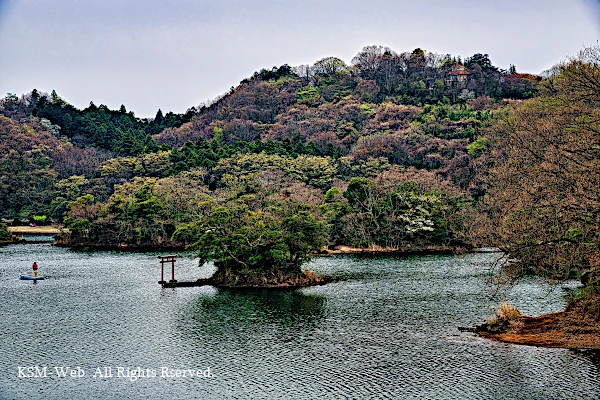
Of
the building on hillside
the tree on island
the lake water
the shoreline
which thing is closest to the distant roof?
the building on hillside

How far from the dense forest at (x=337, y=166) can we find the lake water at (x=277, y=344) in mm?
3091

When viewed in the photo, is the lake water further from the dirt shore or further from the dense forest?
the dense forest

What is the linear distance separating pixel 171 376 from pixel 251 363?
2.47 metres

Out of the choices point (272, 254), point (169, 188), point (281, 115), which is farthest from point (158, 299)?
point (281, 115)

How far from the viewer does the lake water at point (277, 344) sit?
52.9ft

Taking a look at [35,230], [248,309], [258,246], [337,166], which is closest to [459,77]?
[337,166]

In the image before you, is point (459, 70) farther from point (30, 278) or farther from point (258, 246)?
point (30, 278)

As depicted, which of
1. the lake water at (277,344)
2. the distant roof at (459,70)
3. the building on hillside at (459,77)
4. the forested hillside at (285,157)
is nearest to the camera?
the lake water at (277,344)

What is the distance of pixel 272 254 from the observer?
3062 centimetres

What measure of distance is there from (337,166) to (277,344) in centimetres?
4891

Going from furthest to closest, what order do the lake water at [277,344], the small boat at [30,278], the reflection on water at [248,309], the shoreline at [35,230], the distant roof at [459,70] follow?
the distant roof at [459,70]
the shoreline at [35,230]
the small boat at [30,278]
the reflection on water at [248,309]
the lake water at [277,344]

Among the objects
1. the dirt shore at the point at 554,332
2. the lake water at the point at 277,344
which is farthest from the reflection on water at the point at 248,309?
the dirt shore at the point at 554,332

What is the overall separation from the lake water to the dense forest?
3.09 m

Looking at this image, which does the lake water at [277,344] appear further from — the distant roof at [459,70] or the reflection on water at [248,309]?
the distant roof at [459,70]
